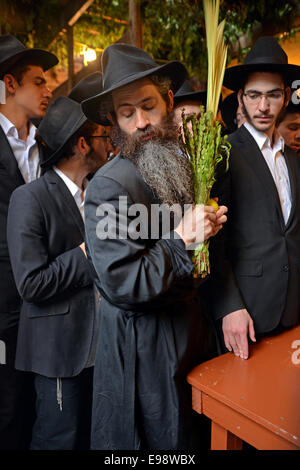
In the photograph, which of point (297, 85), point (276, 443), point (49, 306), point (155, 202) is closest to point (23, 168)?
point (49, 306)

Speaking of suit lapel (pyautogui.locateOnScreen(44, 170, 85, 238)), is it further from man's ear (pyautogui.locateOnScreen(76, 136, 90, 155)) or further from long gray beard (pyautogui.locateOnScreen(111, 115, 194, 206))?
long gray beard (pyautogui.locateOnScreen(111, 115, 194, 206))

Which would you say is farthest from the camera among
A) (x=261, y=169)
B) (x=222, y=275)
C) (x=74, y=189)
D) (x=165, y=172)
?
(x=74, y=189)

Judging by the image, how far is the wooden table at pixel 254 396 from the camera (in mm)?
1069

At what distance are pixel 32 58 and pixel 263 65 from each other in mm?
1423

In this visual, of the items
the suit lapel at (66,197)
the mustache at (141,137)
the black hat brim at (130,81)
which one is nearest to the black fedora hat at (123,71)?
the black hat brim at (130,81)

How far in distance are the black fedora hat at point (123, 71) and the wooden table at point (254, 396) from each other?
1.20 m

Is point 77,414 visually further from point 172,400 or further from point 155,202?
point 155,202

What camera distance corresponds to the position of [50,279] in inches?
66.1

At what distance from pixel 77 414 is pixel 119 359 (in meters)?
0.75

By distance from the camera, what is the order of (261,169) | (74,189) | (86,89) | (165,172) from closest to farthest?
(165,172)
(261,169)
(74,189)
(86,89)

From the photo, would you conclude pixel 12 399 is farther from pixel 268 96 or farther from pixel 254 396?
pixel 268 96

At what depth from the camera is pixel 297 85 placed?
204cm

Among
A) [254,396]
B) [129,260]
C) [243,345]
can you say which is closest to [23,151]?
[129,260]

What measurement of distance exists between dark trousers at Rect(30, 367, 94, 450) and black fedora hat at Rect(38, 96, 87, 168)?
3.98 feet
